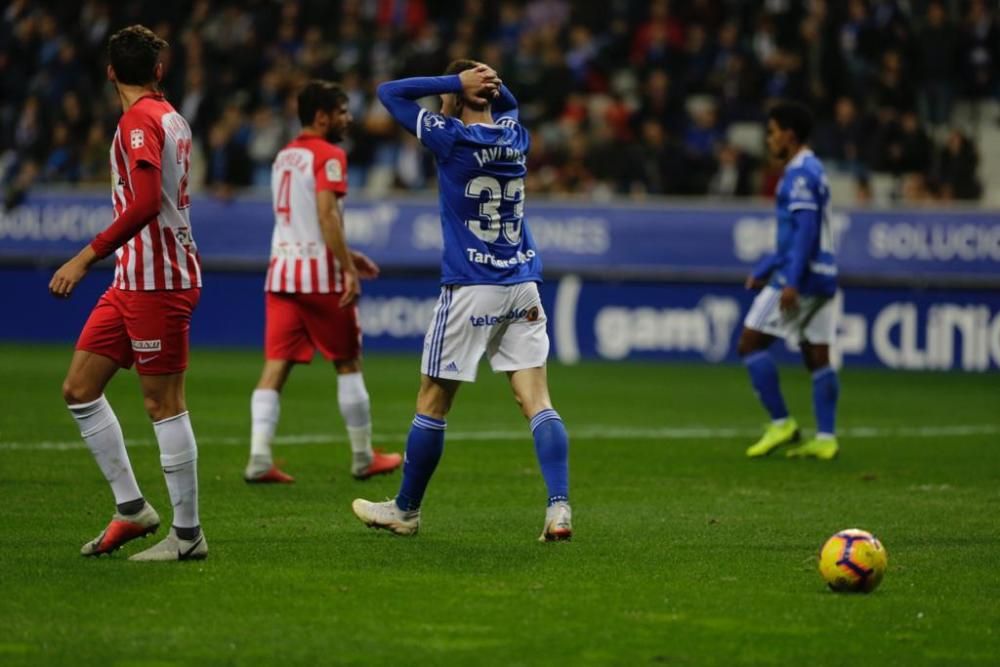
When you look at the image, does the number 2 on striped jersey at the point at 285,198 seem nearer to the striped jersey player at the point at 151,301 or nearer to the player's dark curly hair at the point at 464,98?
the player's dark curly hair at the point at 464,98

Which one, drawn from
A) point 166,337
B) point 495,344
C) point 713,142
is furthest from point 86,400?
point 713,142

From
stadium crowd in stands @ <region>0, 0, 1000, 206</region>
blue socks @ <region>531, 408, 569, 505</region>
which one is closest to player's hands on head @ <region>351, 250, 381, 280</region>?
blue socks @ <region>531, 408, 569, 505</region>

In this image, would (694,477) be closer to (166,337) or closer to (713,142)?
(166,337)

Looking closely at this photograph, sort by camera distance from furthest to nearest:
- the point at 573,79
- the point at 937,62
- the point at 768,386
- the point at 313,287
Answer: the point at 573,79
the point at 937,62
the point at 768,386
the point at 313,287

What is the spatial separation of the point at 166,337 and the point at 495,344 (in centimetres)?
171

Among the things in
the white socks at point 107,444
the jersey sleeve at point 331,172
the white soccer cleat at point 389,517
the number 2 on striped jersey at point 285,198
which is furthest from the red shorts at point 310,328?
the white socks at point 107,444

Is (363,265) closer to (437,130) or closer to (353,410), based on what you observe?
(353,410)

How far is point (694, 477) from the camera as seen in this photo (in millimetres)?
11188

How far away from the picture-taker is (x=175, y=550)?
7.57 m

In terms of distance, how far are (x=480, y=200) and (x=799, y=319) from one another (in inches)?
195

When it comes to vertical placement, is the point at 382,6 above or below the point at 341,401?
above

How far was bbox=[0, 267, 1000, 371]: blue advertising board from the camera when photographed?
2000 cm

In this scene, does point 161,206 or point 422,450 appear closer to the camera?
point 161,206

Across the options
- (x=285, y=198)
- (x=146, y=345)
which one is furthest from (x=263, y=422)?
(x=146, y=345)
